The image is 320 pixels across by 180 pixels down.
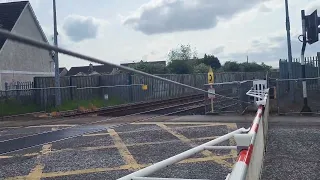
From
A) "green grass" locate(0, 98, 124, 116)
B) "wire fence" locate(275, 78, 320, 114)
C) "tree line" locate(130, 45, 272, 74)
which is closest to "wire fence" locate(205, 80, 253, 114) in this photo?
"wire fence" locate(275, 78, 320, 114)

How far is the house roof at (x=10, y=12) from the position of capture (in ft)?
91.6

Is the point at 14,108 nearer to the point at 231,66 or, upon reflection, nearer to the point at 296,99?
the point at 296,99

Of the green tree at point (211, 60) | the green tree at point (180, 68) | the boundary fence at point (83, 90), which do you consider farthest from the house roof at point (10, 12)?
the green tree at point (211, 60)

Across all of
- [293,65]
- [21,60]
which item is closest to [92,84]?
[21,60]

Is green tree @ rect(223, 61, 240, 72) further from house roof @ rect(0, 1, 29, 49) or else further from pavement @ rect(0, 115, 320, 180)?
pavement @ rect(0, 115, 320, 180)

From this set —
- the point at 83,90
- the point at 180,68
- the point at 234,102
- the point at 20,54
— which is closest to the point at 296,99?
the point at 234,102

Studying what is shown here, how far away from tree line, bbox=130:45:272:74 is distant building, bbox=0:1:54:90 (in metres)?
24.5

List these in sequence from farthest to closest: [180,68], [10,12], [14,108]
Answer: [180,68] < [10,12] < [14,108]

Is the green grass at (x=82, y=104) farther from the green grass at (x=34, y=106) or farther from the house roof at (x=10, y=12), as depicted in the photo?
the house roof at (x=10, y=12)

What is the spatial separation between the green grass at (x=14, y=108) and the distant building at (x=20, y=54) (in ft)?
17.2

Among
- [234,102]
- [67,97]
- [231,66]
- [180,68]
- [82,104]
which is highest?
[231,66]

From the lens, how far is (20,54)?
29.1m

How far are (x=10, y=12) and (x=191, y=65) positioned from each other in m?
49.0

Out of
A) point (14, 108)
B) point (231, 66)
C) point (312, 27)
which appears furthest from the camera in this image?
point (231, 66)
